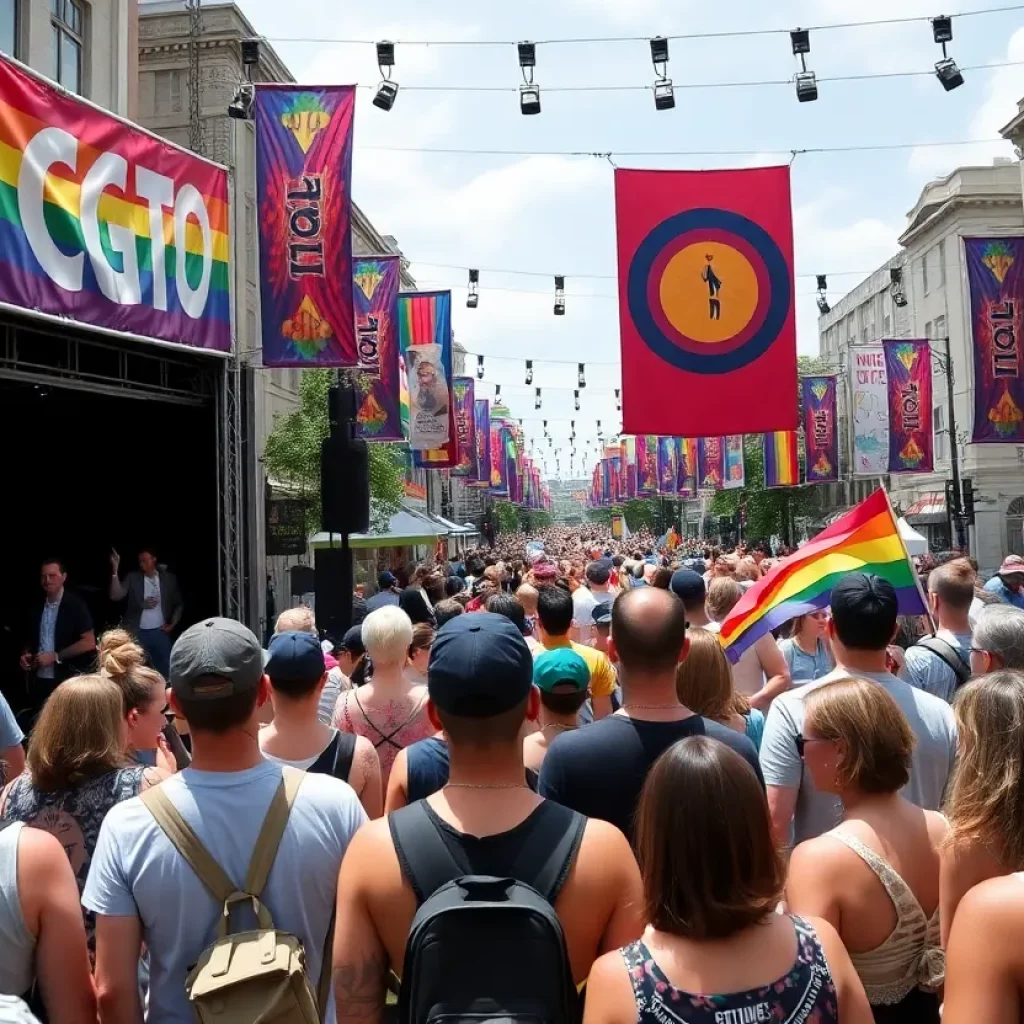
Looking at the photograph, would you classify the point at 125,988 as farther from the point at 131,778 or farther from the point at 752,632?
the point at 752,632

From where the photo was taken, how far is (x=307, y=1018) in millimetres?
2129

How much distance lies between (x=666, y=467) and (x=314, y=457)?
26411mm

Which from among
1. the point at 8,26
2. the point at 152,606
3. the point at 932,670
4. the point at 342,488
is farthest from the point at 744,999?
the point at 8,26

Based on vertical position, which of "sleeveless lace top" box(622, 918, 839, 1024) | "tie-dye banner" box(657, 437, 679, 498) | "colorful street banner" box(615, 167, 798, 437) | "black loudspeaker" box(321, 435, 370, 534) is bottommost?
"sleeveless lace top" box(622, 918, 839, 1024)

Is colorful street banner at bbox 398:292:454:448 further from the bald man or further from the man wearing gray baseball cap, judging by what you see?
the man wearing gray baseball cap

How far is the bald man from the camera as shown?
3006mm

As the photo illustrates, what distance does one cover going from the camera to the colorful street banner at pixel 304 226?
431 inches

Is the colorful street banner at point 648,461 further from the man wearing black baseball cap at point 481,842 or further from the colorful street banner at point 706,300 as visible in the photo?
the man wearing black baseball cap at point 481,842

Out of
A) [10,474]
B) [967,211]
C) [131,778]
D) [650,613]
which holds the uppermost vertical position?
[967,211]

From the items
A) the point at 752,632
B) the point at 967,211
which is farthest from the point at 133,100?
the point at 967,211

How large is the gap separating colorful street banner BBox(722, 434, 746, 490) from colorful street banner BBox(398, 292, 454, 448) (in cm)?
1832

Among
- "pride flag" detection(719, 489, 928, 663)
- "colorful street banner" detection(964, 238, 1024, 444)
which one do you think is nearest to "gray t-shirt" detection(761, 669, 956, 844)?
"pride flag" detection(719, 489, 928, 663)

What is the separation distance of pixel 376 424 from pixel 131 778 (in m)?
16.3

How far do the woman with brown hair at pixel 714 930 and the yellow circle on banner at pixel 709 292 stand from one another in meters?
8.63
